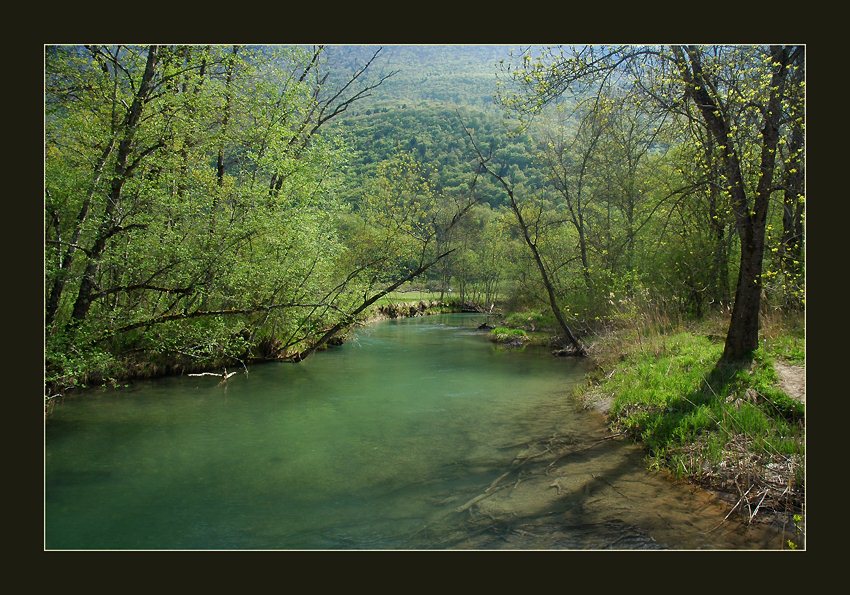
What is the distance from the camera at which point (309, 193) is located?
Answer: 1458cm

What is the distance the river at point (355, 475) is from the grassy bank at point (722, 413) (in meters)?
0.37

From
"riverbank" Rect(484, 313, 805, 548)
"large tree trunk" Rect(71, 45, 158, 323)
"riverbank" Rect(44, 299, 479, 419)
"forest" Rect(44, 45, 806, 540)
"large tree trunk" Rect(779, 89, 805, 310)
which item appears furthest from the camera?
"riverbank" Rect(44, 299, 479, 419)

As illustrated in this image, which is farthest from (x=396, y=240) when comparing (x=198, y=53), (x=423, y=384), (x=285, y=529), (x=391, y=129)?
(x=391, y=129)

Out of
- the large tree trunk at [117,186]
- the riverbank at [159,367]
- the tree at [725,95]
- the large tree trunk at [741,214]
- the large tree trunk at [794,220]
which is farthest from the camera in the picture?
the riverbank at [159,367]

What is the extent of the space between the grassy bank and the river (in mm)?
372

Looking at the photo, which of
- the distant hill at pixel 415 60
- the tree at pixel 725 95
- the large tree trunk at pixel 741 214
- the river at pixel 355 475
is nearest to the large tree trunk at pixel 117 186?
the river at pixel 355 475

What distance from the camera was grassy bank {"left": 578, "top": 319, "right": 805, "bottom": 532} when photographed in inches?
223

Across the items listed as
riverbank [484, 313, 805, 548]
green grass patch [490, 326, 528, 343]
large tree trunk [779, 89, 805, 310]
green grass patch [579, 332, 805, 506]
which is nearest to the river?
riverbank [484, 313, 805, 548]

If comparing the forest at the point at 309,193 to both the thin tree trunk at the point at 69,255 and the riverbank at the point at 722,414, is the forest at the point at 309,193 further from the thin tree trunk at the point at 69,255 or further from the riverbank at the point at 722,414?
the riverbank at the point at 722,414

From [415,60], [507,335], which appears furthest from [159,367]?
[507,335]

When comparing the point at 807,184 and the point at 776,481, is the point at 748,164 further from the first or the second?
the point at 776,481

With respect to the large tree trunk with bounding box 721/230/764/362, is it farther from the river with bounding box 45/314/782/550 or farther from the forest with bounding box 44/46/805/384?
the river with bounding box 45/314/782/550

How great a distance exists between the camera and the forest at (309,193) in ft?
26.6

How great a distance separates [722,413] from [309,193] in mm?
11127
